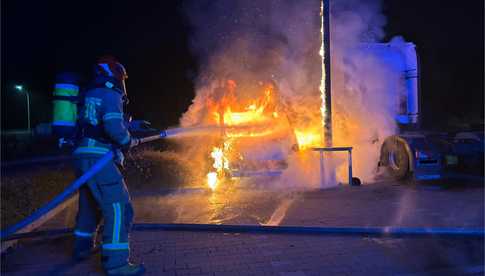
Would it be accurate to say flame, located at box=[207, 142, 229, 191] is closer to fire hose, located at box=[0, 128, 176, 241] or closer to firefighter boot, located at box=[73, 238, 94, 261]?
firefighter boot, located at box=[73, 238, 94, 261]

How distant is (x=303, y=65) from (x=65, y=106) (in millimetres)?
7310

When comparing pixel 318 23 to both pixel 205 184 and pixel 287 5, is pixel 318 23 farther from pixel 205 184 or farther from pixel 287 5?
pixel 205 184

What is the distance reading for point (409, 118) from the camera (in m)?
9.43

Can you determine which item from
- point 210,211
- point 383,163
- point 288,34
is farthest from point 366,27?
point 210,211

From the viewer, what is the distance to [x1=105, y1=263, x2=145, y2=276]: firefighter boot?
359 centimetres

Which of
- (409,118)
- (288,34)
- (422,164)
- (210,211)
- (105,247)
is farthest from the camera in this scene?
(288,34)

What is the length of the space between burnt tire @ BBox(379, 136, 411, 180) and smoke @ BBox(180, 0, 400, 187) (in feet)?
2.11

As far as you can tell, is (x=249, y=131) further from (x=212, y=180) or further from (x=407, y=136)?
(x=407, y=136)

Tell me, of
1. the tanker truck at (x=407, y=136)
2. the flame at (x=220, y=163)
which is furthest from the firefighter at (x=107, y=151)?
the tanker truck at (x=407, y=136)

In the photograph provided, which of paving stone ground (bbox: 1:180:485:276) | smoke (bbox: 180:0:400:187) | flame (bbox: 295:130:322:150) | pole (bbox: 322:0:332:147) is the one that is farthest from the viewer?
flame (bbox: 295:130:322:150)

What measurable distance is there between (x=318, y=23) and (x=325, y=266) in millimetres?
7257

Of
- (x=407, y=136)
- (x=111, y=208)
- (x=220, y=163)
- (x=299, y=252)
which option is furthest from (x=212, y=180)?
(x=111, y=208)

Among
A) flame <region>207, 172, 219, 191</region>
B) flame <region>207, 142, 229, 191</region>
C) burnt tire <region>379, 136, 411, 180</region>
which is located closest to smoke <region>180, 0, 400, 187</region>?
burnt tire <region>379, 136, 411, 180</region>

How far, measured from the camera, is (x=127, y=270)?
11.9ft
